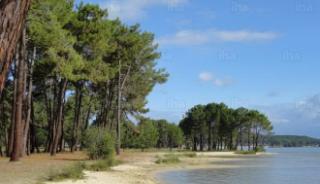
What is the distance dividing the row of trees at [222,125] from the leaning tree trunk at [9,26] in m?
129

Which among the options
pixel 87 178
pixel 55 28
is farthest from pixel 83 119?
pixel 87 178

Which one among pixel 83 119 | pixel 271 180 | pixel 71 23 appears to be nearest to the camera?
pixel 271 180

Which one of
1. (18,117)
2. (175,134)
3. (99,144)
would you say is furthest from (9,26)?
(175,134)

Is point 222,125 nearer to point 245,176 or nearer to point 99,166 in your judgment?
point 245,176

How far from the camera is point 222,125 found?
133 m

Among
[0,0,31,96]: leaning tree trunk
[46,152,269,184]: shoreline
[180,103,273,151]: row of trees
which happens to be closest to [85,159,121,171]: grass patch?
[46,152,269,184]: shoreline

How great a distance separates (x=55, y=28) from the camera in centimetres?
3241

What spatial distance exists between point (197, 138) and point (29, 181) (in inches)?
4836

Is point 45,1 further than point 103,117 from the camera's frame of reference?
No

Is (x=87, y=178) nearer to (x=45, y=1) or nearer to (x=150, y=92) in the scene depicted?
(x=45, y=1)


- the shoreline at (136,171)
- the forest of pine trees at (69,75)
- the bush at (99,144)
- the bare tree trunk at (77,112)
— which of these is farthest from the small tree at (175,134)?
the bush at (99,144)

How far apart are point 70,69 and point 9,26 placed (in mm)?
33480

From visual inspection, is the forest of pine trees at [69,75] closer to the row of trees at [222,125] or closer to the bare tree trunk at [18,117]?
the bare tree trunk at [18,117]

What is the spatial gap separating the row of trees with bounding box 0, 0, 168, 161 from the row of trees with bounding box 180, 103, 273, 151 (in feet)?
195
